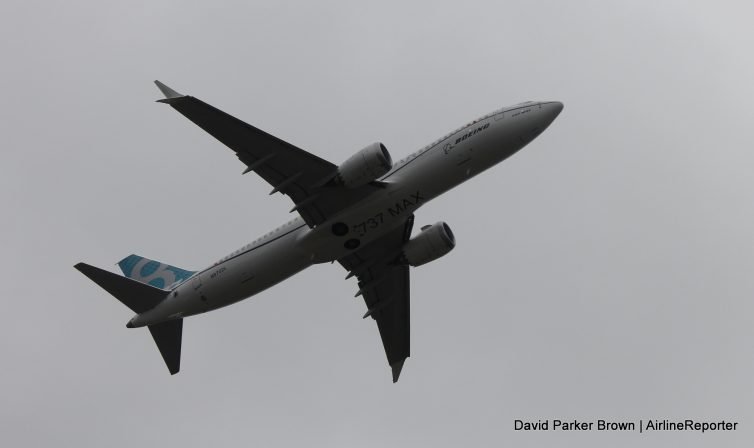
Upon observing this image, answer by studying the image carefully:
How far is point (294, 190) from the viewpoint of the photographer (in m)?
49.5

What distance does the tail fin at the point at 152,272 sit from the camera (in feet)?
185

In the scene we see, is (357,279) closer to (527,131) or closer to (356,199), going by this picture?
(356,199)

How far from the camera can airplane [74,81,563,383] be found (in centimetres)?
4791

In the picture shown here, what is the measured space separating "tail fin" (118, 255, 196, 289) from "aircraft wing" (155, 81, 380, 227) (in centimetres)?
969

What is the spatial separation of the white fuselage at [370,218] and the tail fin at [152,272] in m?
2.60

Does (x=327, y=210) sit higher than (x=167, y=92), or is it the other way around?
(x=167, y=92)

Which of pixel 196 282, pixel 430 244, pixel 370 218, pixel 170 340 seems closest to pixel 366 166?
pixel 370 218

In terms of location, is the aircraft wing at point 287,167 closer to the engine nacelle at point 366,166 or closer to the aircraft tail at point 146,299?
the engine nacelle at point 366,166

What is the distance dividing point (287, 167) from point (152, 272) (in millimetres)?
13689

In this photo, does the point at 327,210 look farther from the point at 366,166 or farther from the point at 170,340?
the point at 170,340

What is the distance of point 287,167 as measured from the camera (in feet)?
161

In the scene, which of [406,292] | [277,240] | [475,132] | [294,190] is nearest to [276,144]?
[294,190]

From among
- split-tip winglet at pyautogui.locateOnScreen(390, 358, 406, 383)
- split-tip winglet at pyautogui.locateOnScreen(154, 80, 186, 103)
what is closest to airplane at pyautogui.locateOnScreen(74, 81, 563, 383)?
split-tip winglet at pyautogui.locateOnScreen(154, 80, 186, 103)

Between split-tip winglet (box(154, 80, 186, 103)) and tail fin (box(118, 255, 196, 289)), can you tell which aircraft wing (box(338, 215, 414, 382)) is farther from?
split-tip winglet (box(154, 80, 186, 103))
